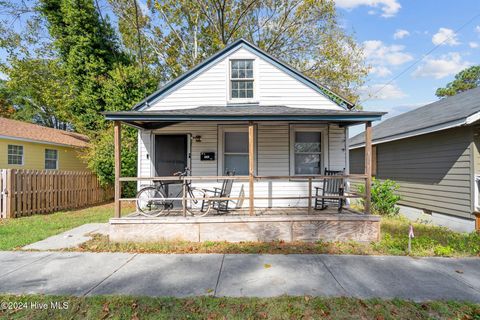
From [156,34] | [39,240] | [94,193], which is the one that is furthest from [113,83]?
[39,240]

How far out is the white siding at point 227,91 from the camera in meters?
8.07

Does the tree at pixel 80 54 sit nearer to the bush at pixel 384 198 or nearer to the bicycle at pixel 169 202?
the bicycle at pixel 169 202

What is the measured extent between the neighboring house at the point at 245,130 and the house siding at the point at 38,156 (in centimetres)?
843

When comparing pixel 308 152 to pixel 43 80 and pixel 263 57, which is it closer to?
pixel 263 57

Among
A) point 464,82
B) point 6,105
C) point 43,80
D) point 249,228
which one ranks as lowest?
point 249,228

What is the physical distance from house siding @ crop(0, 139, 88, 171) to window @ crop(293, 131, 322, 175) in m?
11.9

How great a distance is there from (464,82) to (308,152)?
1566 inches

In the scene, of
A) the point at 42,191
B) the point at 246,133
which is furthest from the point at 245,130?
the point at 42,191

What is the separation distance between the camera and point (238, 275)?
3943 mm

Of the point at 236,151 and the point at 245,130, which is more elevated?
the point at 245,130

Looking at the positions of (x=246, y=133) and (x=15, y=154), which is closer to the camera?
(x=246, y=133)

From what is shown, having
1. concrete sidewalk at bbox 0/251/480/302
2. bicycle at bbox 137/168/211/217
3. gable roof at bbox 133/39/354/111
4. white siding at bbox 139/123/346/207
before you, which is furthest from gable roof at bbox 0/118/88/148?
concrete sidewalk at bbox 0/251/480/302

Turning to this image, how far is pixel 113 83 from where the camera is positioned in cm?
1282

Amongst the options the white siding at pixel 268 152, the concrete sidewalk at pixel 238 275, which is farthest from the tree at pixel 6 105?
the concrete sidewalk at pixel 238 275
